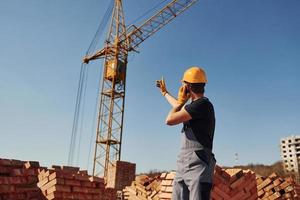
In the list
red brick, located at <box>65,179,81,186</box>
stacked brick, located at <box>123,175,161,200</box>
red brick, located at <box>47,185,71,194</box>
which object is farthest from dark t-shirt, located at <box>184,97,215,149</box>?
stacked brick, located at <box>123,175,161,200</box>

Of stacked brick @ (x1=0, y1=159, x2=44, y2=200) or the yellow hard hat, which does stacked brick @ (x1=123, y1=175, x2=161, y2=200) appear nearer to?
stacked brick @ (x1=0, y1=159, x2=44, y2=200)

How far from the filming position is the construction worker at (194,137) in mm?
2471

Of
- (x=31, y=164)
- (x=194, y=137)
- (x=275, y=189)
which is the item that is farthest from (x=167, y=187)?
(x=275, y=189)

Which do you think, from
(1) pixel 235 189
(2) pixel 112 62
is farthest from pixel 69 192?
(2) pixel 112 62

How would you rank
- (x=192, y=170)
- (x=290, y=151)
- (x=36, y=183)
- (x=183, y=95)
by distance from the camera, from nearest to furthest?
1. (x=192, y=170)
2. (x=183, y=95)
3. (x=36, y=183)
4. (x=290, y=151)

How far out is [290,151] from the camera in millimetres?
39969

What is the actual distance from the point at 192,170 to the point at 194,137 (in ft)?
0.86

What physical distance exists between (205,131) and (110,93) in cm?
2246

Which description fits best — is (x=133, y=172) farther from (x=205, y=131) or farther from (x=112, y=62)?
(x=205, y=131)

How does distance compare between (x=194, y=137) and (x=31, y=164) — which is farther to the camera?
(x=31, y=164)

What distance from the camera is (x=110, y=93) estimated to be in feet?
81.4

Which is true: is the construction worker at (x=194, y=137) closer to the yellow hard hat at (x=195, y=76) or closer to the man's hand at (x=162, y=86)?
the yellow hard hat at (x=195, y=76)

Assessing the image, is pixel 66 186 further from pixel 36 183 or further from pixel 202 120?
pixel 202 120

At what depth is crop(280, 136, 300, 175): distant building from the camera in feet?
126
